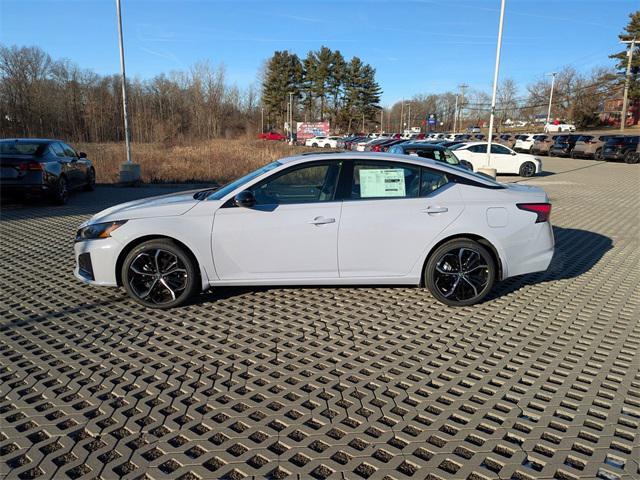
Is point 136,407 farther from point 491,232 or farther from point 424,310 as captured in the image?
point 491,232

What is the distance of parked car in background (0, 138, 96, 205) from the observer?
29.8 feet

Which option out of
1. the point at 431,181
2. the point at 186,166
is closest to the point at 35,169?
the point at 431,181

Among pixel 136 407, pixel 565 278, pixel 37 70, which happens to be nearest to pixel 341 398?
pixel 136 407

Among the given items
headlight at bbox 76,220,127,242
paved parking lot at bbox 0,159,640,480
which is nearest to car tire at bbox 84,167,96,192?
paved parking lot at bbox 0,159,640,480

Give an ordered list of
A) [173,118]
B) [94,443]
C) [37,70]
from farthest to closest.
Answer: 1. [173,118]
2. [37,70]
3. [94,443]

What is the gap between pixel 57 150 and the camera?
34.2 feet

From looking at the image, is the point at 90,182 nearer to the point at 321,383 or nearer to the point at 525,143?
the point at 321,383

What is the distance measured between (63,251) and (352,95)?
3061 inches

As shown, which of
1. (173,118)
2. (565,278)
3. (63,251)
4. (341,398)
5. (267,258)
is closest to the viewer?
(341,398)

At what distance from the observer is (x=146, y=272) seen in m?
4.37

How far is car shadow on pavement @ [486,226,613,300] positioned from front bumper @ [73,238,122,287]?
159 inches

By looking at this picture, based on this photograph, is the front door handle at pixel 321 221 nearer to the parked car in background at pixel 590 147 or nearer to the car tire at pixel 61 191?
the car tire at pixel 61 191

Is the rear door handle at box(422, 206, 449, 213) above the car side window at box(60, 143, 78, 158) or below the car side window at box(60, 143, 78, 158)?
below

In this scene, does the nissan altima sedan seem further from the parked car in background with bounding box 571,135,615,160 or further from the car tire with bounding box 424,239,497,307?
the parked car in background with bounding box 571,135,615,160
